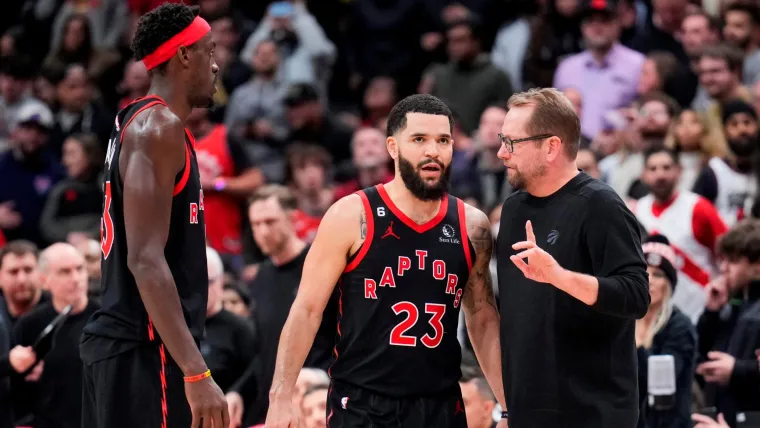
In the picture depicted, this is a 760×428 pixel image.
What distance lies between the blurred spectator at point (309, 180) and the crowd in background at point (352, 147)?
0.02m

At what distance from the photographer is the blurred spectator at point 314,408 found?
7180mm

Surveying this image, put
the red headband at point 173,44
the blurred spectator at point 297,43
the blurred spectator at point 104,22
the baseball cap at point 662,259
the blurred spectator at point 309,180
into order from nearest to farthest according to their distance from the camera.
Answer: the red headband at point 173,44 < the baseball cap at point 662,259 < the blurred spectator at point 309,180 < the blurred spectator at point 297,43 < the blurred spectator at point 104,22

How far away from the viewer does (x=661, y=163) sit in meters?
9.57

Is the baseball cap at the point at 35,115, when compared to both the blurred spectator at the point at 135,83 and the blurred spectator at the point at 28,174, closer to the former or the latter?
the blurred spectator at the point at 28,174

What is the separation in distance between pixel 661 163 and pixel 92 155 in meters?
5.49

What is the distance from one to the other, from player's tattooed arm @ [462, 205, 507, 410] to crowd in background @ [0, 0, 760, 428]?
1.52 meters

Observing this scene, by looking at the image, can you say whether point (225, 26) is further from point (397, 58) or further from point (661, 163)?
point (661, 163)

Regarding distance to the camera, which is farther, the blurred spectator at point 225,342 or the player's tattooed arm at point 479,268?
the blurred spectator at point 225,342

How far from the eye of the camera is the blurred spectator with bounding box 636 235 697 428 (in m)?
7.05

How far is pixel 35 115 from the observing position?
41.8 feet

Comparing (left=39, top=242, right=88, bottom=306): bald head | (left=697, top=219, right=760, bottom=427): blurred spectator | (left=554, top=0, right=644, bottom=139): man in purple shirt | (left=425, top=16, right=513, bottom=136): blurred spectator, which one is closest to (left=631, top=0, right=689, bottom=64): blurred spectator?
(left=554, top=0, right=644, bottom=139): man in purple shirt

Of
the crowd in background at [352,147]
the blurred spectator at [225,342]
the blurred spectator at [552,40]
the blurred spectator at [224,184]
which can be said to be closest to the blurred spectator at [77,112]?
the crowd in background at [352,147]

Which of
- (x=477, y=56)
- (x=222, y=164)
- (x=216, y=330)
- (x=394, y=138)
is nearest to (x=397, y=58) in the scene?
(x=477, y=56)

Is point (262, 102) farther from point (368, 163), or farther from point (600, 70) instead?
point (600, 70)
